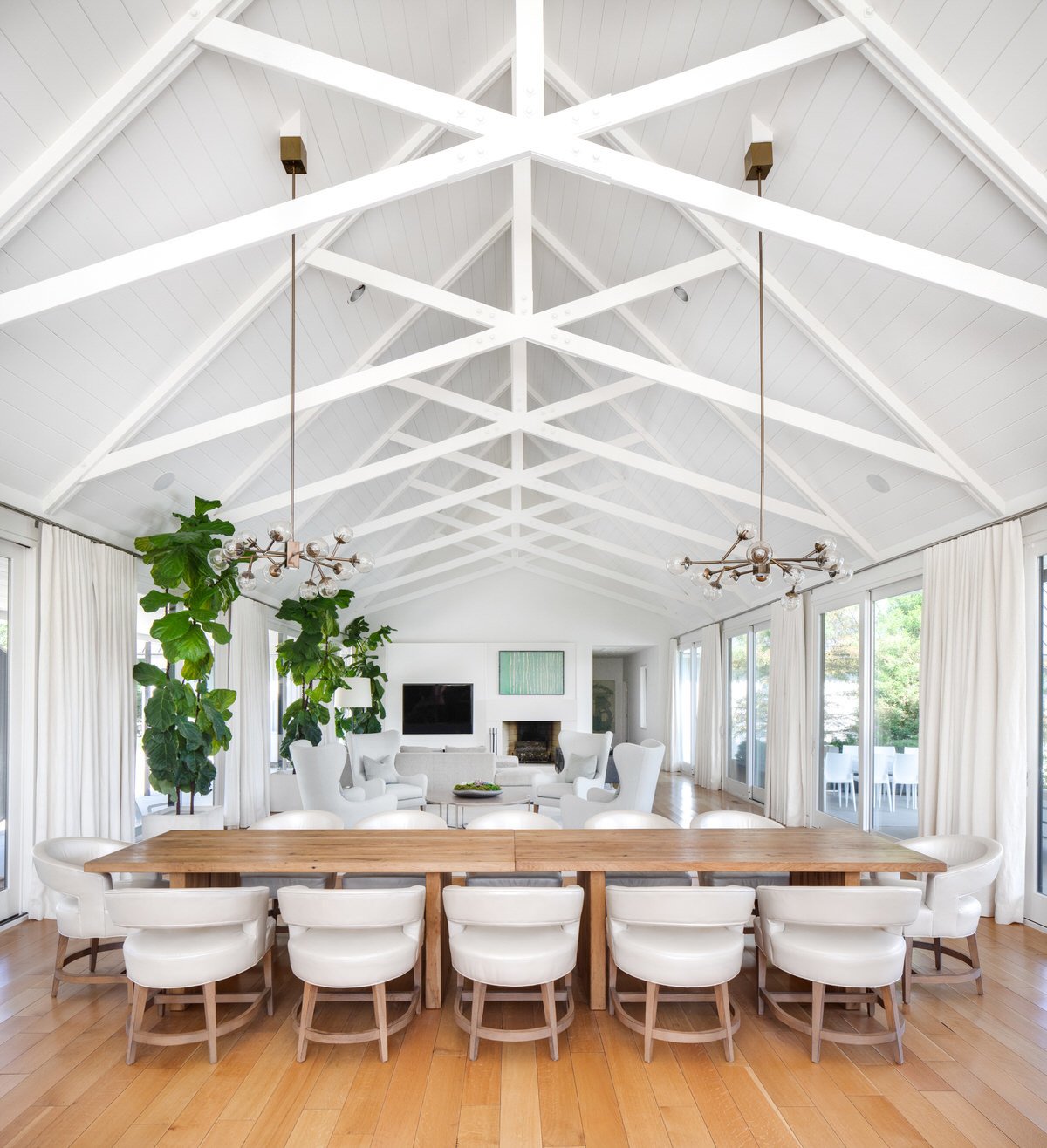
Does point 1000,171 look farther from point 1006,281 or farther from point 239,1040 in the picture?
point 239,1040

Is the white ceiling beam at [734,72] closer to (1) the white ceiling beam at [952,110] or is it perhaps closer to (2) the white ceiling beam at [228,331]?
(1) the white ceiling beam at [952,110]

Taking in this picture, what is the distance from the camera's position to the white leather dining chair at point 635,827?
3.93 m

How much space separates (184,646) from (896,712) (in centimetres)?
535

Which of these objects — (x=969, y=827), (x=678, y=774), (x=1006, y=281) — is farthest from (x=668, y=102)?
(x=678, y=774)

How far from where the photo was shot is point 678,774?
40.9 ft

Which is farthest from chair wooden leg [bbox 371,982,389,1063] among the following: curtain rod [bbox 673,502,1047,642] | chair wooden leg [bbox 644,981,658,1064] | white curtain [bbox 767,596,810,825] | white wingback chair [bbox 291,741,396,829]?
white curtain [bbox 767,596,810,825]

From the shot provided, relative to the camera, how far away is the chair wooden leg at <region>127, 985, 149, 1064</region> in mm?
2975

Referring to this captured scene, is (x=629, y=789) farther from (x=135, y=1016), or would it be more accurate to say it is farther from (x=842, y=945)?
(x=135, y=1016)

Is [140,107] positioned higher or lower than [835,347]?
higher

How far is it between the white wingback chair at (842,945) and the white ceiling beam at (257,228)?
123 inches

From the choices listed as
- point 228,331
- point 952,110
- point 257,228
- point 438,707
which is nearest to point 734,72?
point 952,110

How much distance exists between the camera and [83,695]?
204 inches

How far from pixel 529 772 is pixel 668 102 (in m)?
7.34

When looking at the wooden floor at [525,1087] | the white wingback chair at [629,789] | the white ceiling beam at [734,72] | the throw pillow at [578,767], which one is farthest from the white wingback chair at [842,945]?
the throw pillow at [578,767]
